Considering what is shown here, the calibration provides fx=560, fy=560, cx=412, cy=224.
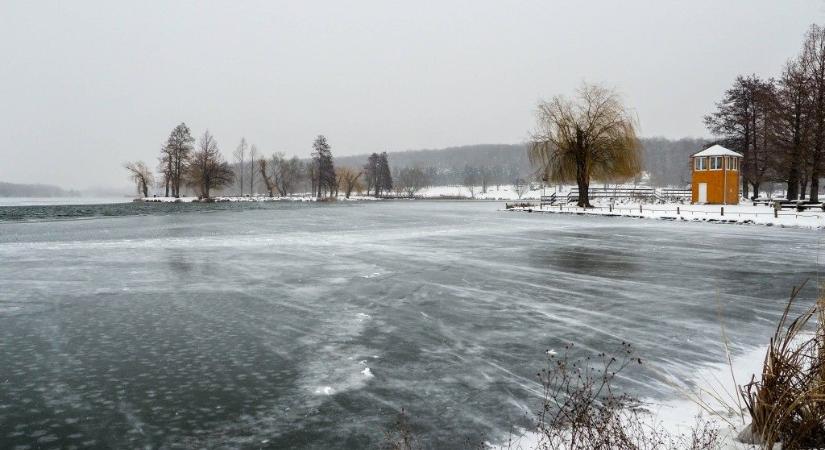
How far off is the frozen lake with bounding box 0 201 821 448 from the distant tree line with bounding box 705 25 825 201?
3091 centimetres

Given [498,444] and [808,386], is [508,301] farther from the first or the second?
[808,386]

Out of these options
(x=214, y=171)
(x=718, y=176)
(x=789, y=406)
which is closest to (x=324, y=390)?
(x=789, y=406)

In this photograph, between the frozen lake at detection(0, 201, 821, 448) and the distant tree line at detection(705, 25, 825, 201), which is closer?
the frozen lake at detection(0, 201, 821, 448)

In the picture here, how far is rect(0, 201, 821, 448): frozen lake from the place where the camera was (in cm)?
535

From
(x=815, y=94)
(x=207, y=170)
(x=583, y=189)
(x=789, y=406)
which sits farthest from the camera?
(x=207, y=170)

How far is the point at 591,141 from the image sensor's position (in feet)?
175

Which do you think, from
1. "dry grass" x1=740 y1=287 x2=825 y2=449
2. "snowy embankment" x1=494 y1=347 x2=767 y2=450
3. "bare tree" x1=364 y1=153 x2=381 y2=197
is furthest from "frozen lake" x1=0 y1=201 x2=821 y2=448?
"bare tree" x1=364 y1=153 x2=381 y2=197

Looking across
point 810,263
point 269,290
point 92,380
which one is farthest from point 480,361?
point 810,263

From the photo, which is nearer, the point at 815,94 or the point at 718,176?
the point at 815,94

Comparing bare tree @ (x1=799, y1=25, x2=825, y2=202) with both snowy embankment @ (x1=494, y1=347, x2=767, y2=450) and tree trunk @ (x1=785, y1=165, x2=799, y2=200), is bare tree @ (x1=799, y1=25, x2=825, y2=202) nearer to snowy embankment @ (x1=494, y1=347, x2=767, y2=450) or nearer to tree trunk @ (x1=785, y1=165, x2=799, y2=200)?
tree trunk @ (x1=785, y1=165, x2=799, y2=200)

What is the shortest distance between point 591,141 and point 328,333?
49.3 meters

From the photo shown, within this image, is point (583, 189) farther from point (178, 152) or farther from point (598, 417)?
point (178, 152)

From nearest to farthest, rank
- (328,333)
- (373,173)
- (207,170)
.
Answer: (328,333), (207,170), (373,173)

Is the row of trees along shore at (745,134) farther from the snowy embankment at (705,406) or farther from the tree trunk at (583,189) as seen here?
the snowy embankment at (705,406)
